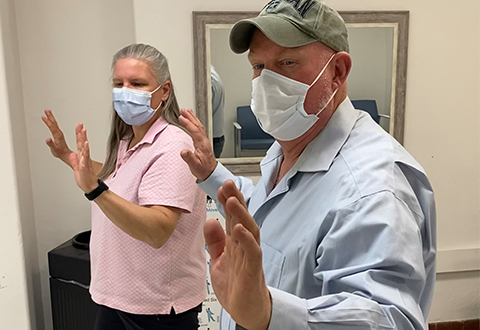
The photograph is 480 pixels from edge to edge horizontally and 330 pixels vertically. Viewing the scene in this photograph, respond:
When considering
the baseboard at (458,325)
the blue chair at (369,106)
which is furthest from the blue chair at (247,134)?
the baseboard at (458,325)

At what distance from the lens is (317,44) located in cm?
87

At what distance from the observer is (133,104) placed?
56.1 inches

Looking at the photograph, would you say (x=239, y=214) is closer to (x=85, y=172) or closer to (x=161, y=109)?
(x=85, y=172)

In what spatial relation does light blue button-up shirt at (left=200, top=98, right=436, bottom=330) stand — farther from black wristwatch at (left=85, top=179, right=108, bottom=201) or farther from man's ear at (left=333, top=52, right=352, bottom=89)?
black wristwatch at (left=85, top=179, right=108, bottom=201)

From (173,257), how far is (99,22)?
1.46 meters

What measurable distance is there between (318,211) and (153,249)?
68cm

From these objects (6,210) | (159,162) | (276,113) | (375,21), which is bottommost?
(6,210)

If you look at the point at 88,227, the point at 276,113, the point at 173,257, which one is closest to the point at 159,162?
the point at 173,257

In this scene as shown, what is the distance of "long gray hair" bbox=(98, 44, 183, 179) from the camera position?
4.73ft

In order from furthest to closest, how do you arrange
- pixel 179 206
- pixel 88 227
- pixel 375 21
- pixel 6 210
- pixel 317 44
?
1. pixel 88 227
2. pixel 375 21
3. pixel 6 210
4. pixel 179 206
5. pixel 317 44

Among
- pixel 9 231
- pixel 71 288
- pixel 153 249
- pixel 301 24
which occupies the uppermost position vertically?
pixel 301 24

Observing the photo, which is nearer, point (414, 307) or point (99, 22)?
point (414, 307)

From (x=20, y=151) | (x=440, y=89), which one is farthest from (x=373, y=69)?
(x=20, y=151)

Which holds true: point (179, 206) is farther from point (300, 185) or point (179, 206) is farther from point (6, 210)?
point (6, 210)
